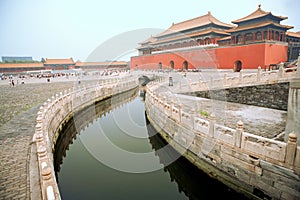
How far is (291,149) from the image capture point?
13.3 ft

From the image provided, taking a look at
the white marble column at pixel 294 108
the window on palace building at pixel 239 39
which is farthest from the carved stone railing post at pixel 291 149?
the window on palace building at pixel 239 39

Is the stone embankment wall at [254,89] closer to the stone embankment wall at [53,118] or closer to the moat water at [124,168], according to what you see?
the moat water at [124,168]

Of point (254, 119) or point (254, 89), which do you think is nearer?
point (254, 119)

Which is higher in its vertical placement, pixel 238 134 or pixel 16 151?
pixel 238 134

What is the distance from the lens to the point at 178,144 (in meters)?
7.74

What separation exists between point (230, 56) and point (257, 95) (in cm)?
1336

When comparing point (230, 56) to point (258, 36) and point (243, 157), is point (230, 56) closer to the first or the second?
point (258, 36)

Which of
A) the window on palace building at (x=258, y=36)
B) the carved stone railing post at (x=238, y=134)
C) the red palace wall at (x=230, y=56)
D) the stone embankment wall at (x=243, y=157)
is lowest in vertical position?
the stone embankment wall at (x=243, y=157)

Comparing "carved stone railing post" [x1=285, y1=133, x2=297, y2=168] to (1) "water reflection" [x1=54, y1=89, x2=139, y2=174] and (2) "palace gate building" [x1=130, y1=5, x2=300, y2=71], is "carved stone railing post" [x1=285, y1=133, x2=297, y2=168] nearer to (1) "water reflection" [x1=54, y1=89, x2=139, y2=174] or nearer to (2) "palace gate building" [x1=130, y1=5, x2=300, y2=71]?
(1) "water reflection" [x1=54, y1=89, x2=139, y2=174]

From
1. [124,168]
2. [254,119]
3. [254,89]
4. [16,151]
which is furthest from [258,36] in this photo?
[16,151]

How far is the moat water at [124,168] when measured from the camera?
232 inches

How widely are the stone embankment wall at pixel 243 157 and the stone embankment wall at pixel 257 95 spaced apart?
6.10 meters

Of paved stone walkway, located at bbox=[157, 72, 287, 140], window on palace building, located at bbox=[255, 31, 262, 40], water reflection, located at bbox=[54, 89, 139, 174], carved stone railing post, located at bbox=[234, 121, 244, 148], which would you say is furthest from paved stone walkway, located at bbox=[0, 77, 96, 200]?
window on palace building, located at bbox=[255, 31, 262, 40]

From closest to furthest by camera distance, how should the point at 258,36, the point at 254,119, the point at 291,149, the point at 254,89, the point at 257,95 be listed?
the point at 291,149 < the point at 254,119 < the point at 257,95 < the point at 254,89 < the point at 258,36
